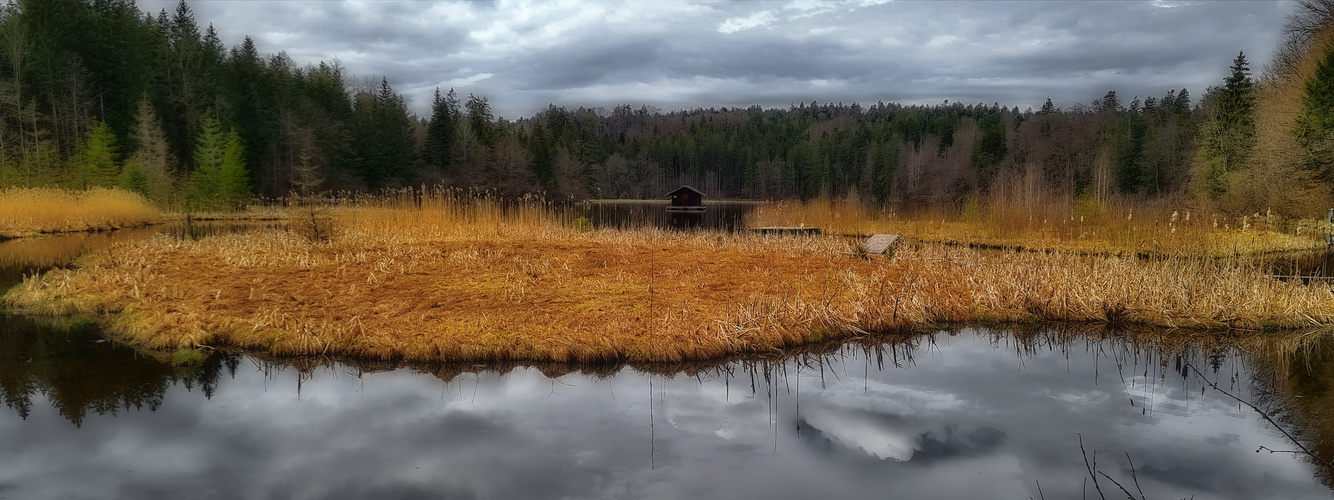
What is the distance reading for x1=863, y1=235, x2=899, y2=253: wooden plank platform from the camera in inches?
586

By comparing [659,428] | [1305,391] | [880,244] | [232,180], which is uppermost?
[232,180]

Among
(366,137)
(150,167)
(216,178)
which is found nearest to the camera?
(150,167)

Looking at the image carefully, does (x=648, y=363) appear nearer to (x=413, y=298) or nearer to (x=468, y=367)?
(x=468, y=367)

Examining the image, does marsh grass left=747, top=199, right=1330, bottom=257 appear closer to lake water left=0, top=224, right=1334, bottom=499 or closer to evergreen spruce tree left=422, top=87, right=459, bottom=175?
lake water left=0, top=224, right=1334, bottom=499

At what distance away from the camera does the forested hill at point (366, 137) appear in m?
27.7

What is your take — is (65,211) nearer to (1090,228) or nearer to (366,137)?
(366,137)

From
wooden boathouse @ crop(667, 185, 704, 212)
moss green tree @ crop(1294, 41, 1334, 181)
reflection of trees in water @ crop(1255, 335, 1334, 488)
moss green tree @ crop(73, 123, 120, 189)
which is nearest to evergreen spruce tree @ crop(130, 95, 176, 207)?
moss green tree @ crop(73, 123, 120, 189)

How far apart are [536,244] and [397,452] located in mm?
10509

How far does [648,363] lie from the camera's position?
26.7 ft

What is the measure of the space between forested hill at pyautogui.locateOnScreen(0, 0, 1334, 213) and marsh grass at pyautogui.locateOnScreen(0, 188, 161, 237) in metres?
4.09

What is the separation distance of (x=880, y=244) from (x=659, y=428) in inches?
404

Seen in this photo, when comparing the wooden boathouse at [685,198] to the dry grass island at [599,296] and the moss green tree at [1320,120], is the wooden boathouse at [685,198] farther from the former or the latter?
the dry grass island at [599,296]

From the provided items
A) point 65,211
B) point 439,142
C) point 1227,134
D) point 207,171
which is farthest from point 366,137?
point 1227,134

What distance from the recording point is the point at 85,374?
7.49m
